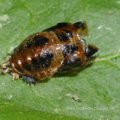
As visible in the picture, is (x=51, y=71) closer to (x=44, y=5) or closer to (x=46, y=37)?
(x=46, y=37)

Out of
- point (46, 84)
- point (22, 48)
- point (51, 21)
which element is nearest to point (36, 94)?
point (46, 84)

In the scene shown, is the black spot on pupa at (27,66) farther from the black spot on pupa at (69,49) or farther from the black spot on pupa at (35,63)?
the black spot on pupa at (69,49)

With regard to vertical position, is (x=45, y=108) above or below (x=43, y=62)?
below

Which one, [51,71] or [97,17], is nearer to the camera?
[51,71]

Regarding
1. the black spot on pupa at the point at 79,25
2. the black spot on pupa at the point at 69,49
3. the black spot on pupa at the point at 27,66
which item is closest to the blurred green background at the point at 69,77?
the black spot on pupa at the point at 79,25

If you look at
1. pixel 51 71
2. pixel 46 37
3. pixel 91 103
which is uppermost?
pixel 46 37

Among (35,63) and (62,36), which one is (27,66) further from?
(62,36)
